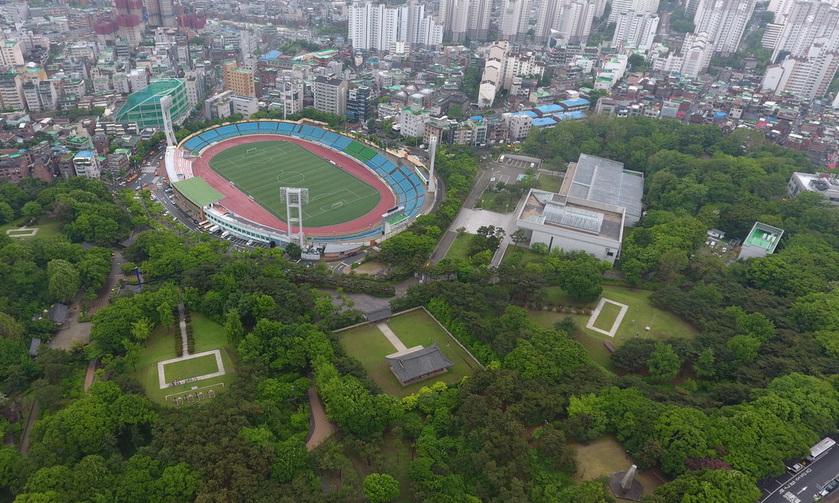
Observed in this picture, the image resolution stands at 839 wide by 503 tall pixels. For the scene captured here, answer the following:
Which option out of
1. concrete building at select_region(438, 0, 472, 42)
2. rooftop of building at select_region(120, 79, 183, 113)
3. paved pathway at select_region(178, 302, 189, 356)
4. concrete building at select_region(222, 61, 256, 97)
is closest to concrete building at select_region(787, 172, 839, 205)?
paved pathway at select_region(178, 302, 189, 356)

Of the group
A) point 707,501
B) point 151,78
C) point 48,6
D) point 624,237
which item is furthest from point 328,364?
point 48,6

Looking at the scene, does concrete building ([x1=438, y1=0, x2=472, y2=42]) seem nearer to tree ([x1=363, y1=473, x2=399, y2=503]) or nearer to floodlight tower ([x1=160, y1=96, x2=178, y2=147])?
floodlight tower ([x1=160, y1=96, x2=178, y2=147])

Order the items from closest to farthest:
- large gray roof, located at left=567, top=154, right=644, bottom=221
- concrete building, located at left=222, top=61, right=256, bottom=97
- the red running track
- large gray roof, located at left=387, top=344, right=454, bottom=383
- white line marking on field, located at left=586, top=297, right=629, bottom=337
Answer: large gray roof, located at left=387, top=344, right=454, bottom=383, white line marking on field, located at left=586, top=297, right=629, bottom=337, the red running track, large gray roof, located at left=567, top=154, right=644, bottom=221, concrete building, located at left=222, top=61, right=256, bottom=97

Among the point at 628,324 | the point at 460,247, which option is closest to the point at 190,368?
the point at 460,247

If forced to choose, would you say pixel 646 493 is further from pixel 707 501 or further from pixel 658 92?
pixel 658 92

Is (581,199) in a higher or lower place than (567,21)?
lower

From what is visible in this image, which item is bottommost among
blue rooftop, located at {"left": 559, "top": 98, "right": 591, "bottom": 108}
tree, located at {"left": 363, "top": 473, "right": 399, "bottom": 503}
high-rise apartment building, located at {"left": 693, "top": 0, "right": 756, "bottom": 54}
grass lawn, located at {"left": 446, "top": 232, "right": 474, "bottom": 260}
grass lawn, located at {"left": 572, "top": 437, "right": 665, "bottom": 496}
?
grass lawn, located at {"left": 446, "top": 232, "right": 474, "bottom": 260}
